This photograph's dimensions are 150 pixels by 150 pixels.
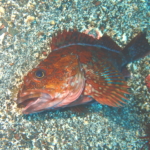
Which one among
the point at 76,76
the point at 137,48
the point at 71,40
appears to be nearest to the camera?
the point at 76,76

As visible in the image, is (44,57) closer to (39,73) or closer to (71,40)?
(71,40)

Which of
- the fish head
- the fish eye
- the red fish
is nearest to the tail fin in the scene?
the red fish

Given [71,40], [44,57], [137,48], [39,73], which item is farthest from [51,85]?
[137,48]

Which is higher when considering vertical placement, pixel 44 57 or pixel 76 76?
pixel 44 57

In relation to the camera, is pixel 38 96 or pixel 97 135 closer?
pixel 38 96

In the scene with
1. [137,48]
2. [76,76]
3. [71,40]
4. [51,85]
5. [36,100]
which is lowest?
[36,100]

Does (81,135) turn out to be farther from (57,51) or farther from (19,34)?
(19,34)

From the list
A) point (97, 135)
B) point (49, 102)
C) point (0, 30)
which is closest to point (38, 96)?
point (49, 102)
